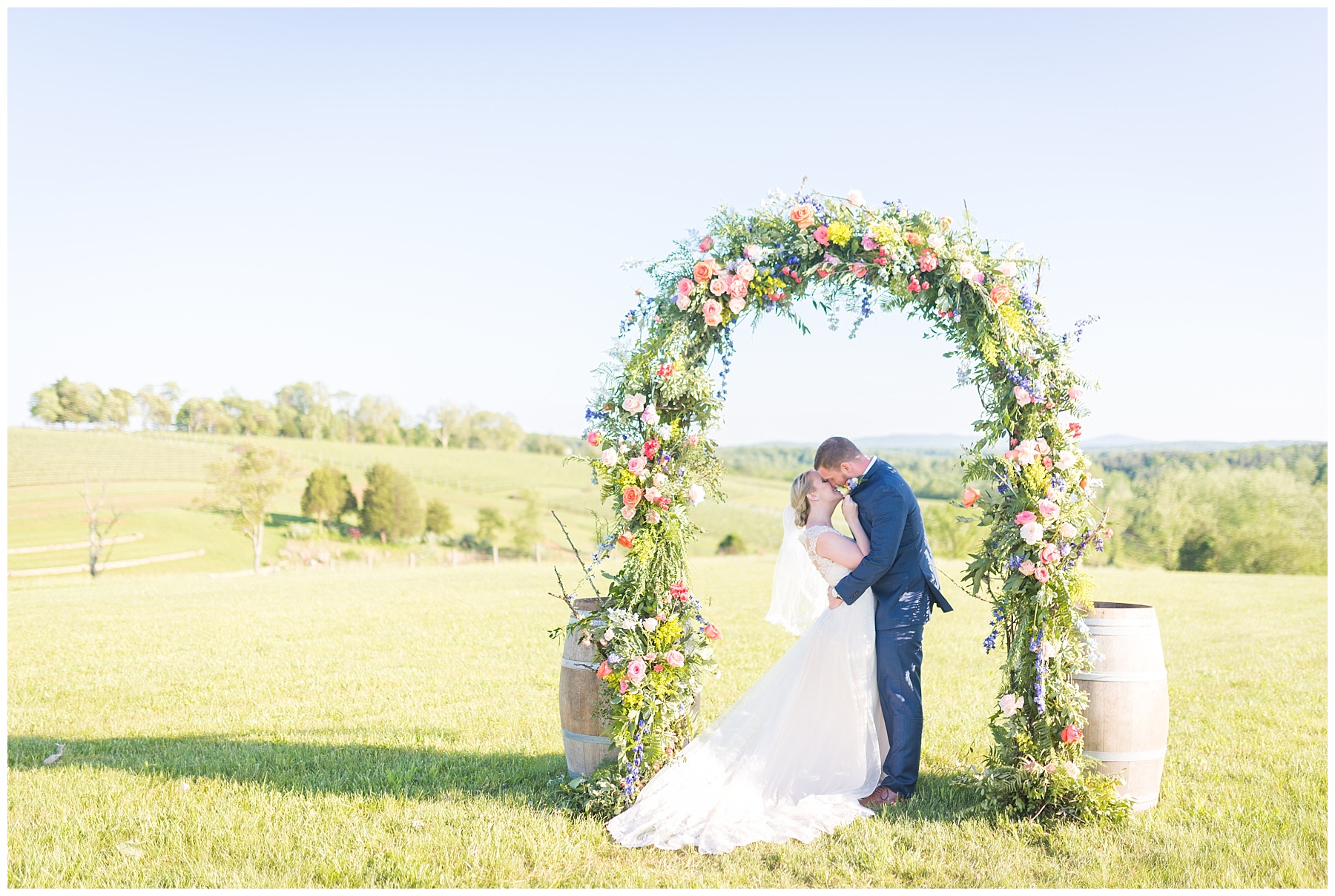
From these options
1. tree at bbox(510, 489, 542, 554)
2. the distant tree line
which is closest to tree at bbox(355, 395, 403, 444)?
the distant tree line

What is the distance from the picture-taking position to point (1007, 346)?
568 cm

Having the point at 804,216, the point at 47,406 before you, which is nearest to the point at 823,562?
the point at 804,216

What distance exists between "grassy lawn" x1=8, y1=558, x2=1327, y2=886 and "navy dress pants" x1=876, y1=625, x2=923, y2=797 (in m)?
0.29

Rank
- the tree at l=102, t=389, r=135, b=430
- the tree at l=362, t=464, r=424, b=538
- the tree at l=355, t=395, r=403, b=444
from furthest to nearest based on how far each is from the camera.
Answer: the tree at l=355, t=395, r=403, b=444, the tree at l=102, t=389, r=135, b=430, the tree at l=362, t=464, r=424, b=538

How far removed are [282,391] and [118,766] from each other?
3059 inches

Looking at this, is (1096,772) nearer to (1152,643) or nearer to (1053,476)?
(1152,643)

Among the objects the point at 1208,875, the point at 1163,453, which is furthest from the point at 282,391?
the point at 1208,875

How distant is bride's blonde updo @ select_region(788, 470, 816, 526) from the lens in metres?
6.19

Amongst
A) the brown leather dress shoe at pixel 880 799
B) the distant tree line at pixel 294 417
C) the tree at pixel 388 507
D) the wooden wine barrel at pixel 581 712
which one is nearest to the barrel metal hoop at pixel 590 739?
the wooden wine barrel at pixel 581 712

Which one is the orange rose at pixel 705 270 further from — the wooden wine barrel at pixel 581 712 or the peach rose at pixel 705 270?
the wooden wine barrel at pixel 581 712

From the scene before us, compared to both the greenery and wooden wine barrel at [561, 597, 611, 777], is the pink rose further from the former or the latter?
the greenery

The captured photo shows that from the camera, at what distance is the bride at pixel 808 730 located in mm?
5762

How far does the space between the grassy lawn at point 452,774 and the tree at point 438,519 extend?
1424 inches

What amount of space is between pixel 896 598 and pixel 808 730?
1070 mm
